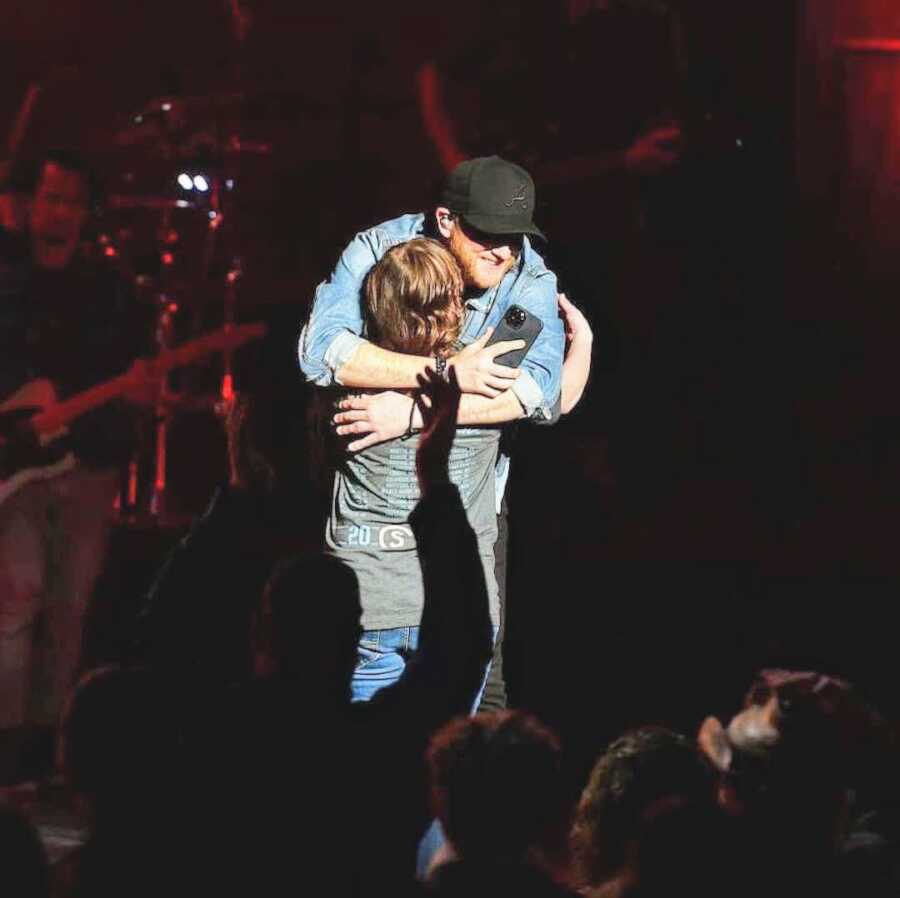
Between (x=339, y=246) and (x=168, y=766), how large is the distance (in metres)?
5.46

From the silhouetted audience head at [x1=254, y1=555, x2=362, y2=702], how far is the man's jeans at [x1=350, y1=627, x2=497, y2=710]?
0.75m

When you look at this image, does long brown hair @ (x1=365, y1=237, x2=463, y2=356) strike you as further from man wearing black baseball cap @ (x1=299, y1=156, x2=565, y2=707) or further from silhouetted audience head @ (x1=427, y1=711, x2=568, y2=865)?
silhouetted audience head @ (x1=427, y1=711, x2=568, y2=865)

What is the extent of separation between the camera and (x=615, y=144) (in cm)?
679

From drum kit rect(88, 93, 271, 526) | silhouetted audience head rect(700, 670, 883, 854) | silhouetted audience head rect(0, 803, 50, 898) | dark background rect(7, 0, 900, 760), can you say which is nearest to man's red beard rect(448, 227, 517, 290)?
silhouetted audience head rect(700, 670, 883, 854)

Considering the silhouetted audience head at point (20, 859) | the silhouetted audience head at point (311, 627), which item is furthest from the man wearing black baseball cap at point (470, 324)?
the silhouetted audience head at point (20, 859)

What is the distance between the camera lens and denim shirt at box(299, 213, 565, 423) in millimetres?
3867

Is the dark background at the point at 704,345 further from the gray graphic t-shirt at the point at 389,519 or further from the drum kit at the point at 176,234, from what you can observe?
the gray graphic t-shirt at the point at 389,519

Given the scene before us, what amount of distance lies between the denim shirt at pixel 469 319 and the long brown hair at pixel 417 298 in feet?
0.37

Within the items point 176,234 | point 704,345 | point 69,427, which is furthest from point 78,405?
point 704,345

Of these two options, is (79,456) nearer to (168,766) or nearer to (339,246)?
(339,246)

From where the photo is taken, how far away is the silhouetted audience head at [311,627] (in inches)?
117

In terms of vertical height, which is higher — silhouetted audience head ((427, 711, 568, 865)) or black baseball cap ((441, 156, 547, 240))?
black baseball cap ((441, 156, 547, 240))

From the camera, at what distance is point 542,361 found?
13.0ft

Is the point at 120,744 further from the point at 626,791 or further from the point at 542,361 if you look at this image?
the point at 542,361
